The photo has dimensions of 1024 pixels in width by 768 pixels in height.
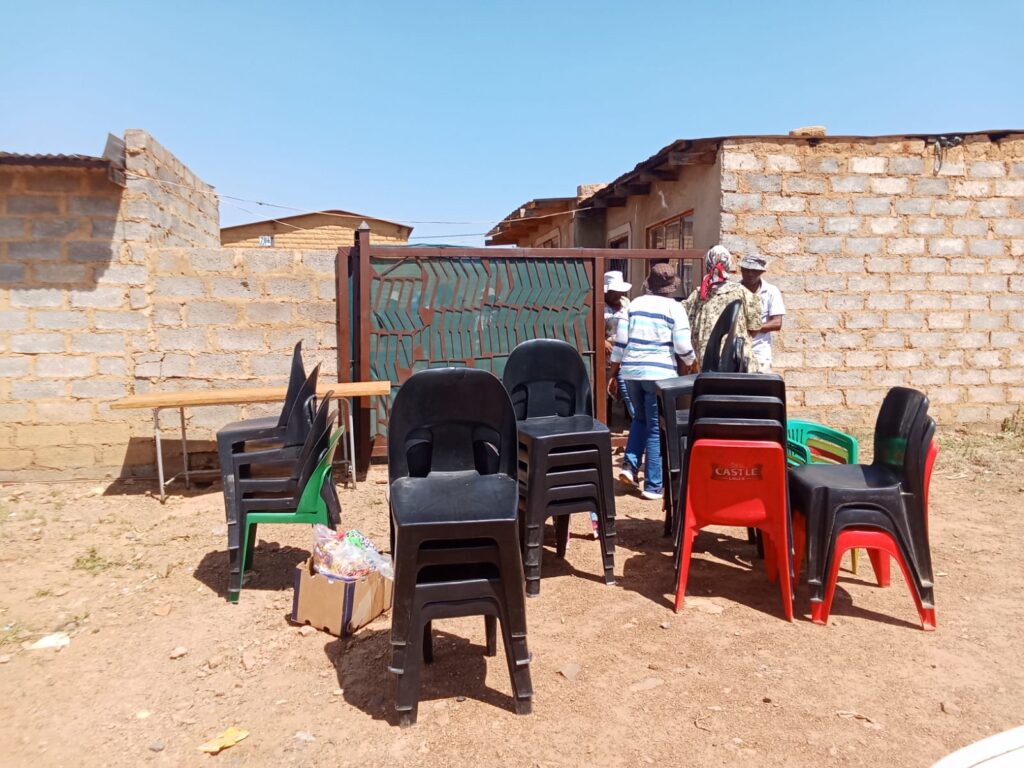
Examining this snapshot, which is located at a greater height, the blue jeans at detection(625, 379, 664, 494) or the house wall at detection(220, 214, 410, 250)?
the house wall at detection(220, 214, 410, 250)

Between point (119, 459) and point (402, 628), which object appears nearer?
point (402, 628)

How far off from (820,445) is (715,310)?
140cm

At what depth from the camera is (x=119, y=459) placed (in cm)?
659

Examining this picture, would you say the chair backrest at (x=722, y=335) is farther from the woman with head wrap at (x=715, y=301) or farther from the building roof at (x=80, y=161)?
the building roof at (x=80, y=161)

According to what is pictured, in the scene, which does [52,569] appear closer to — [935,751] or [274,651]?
[274,651]

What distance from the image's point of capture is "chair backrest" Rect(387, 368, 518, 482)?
9.95 feet

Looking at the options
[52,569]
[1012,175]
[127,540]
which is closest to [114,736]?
[52,569]

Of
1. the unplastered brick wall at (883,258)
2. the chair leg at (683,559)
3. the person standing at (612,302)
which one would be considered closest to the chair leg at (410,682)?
the chair leg at (683,559)

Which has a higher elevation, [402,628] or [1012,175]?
[1012,175]

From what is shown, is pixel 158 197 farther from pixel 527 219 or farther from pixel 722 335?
pixel 527 219

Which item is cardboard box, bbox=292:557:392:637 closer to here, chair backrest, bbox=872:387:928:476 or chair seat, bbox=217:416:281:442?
chair seat, bbox=217:416:281:442

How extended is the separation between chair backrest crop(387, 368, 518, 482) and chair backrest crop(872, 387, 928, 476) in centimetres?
193

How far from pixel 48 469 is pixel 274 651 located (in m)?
4.27

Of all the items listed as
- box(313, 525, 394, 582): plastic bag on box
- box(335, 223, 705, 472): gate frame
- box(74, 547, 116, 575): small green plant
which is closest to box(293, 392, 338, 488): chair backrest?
box(313, 525, 394, 582): plastic bag on box
